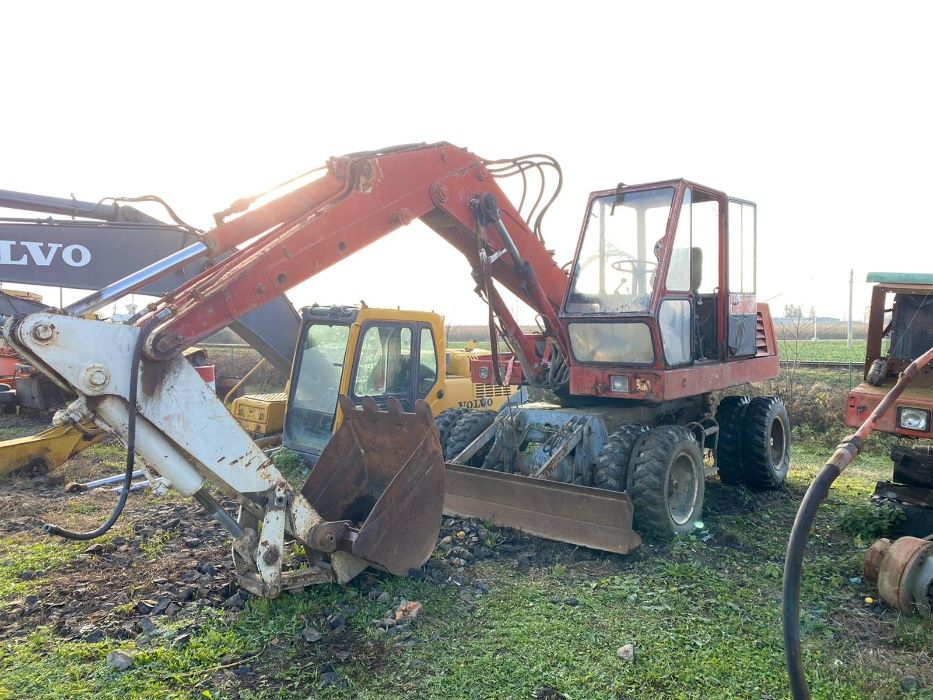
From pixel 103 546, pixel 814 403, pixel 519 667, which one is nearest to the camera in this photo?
pixel 519 667

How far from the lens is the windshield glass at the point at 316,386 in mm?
7043

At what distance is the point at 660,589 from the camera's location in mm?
4238

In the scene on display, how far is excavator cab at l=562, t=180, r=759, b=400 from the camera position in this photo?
5.30 m

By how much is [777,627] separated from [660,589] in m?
0.69

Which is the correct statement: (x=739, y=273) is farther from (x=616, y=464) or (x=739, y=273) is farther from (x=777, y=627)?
(x=777, y=627)

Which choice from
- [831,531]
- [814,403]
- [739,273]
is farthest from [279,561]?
[814,403]

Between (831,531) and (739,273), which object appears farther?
(739,273)

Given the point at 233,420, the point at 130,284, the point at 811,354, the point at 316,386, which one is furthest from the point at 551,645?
the point at 811,354

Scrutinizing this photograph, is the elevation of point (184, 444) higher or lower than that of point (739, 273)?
lower

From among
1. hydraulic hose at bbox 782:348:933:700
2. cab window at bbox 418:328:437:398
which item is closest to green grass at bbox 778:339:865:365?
cab window at bbox 418:328:437:398

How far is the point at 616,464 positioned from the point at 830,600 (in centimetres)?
160

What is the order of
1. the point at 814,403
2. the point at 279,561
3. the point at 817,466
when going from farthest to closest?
1. the point at 814,403
2. the point at 817,466
3. the point at 279,561

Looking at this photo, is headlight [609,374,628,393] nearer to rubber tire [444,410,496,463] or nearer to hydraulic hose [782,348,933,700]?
rubber tire [444,410,496,463]

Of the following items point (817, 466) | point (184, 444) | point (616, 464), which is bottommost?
point (817, 466)
